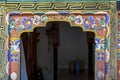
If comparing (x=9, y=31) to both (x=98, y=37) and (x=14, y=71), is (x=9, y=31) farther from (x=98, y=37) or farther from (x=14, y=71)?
(x=98, y=37)

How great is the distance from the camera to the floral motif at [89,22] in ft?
17.2

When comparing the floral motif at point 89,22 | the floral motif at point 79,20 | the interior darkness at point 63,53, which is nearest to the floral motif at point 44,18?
the floral motif at point 79,20

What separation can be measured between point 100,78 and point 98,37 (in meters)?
0.61

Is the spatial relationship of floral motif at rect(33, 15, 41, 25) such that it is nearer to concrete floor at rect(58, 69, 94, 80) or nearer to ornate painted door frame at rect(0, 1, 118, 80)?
ornate painted door frame at rect(0, 1, 118, 80)

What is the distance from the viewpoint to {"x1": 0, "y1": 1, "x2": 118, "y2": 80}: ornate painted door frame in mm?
5234

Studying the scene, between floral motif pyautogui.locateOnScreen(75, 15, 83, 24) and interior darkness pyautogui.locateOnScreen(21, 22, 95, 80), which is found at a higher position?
floral motif pyautogui.locateOnScreen(75, 15, 83, 24)

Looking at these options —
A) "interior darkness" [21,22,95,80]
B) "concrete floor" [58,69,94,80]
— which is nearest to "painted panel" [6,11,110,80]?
"interior darkness" [21,22,95,80]

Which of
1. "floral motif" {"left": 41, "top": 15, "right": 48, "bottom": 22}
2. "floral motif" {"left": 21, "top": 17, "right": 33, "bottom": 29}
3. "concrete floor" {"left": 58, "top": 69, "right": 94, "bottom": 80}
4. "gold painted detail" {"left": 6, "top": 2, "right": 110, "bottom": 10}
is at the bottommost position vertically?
"concrete floor" {"left": 58, "top": 69, "right": 94, "bottom": 80}

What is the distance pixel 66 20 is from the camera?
5.28 meters

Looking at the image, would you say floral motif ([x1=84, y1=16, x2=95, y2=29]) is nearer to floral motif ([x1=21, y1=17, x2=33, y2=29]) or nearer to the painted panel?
the painted panel

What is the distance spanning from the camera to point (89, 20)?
5254mm

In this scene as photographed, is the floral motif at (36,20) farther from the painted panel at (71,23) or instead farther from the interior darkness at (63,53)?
the interior darkness at (63,53)

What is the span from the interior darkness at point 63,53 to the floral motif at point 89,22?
4274 mm

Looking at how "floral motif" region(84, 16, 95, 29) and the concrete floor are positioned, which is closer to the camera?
"floral motif" region(84, 16, 95, 29)
